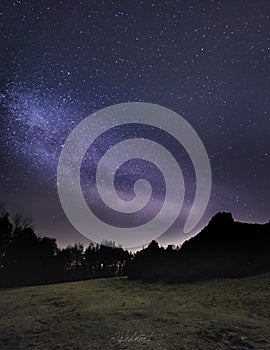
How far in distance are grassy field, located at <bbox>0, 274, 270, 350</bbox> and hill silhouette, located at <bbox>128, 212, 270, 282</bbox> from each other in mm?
8445

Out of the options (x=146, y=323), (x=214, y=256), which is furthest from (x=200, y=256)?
(x=146, y=323)

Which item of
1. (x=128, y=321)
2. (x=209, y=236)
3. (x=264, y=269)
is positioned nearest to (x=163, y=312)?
(x=128, y=321)

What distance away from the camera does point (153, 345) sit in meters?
9.73

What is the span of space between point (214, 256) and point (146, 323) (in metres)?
22.3

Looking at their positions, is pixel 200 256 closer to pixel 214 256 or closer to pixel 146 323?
pixel 214 256

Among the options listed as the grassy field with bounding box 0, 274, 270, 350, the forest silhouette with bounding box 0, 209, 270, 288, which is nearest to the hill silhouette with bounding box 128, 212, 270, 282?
the forest silhouette with bounding box 0, 209, 270, 288

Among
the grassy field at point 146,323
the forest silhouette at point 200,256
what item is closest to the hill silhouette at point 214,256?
the forest silhouette at point 200,256

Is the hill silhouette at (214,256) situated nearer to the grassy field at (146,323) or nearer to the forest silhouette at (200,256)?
the forest silhouette at (200,256)

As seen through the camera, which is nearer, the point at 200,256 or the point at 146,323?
the point at 146,323

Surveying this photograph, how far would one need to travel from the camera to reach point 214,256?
1271 inches

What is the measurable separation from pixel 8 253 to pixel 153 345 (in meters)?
62.4

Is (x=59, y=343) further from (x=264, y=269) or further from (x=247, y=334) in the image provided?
(x=264, y=269)

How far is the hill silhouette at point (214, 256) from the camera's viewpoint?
94.4 ft

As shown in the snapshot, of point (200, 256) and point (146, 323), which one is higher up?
point (200, 256)
